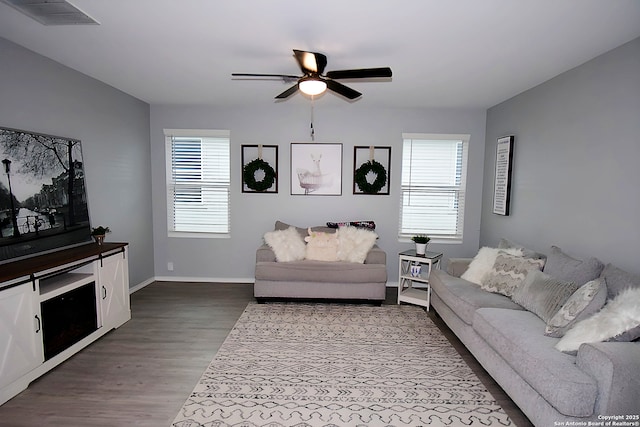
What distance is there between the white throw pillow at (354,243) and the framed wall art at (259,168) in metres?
1.29

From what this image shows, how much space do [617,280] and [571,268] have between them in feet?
1.38

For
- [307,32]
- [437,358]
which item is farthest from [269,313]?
[307,32]

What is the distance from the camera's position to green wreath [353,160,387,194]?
16.4 ft

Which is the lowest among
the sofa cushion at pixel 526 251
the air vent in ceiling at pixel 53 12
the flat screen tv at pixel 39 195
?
the sofa cushion at pixel 526 251

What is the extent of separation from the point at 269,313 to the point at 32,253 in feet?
7.75

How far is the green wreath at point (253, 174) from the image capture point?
16.3 ft

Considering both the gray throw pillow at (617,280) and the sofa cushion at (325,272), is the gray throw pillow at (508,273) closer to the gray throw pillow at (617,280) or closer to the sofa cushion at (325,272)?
the gray throw pillow at (617,280)

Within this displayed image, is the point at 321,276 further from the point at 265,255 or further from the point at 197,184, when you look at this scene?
the point at 197,184

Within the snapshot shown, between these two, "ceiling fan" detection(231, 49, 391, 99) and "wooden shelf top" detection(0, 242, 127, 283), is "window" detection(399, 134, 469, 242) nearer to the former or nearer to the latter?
"ceiling fan" detection(231, 49, 391, 99)

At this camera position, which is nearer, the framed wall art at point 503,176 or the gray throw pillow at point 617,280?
the gray throw pillow at point 617,280

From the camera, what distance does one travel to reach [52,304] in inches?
107

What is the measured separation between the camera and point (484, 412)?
233 centimetres

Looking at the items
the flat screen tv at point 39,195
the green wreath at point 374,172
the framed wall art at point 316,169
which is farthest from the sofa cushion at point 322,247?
the flat screen tv at point 39,195

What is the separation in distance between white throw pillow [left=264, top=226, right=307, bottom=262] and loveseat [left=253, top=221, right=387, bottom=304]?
0.04 ft
